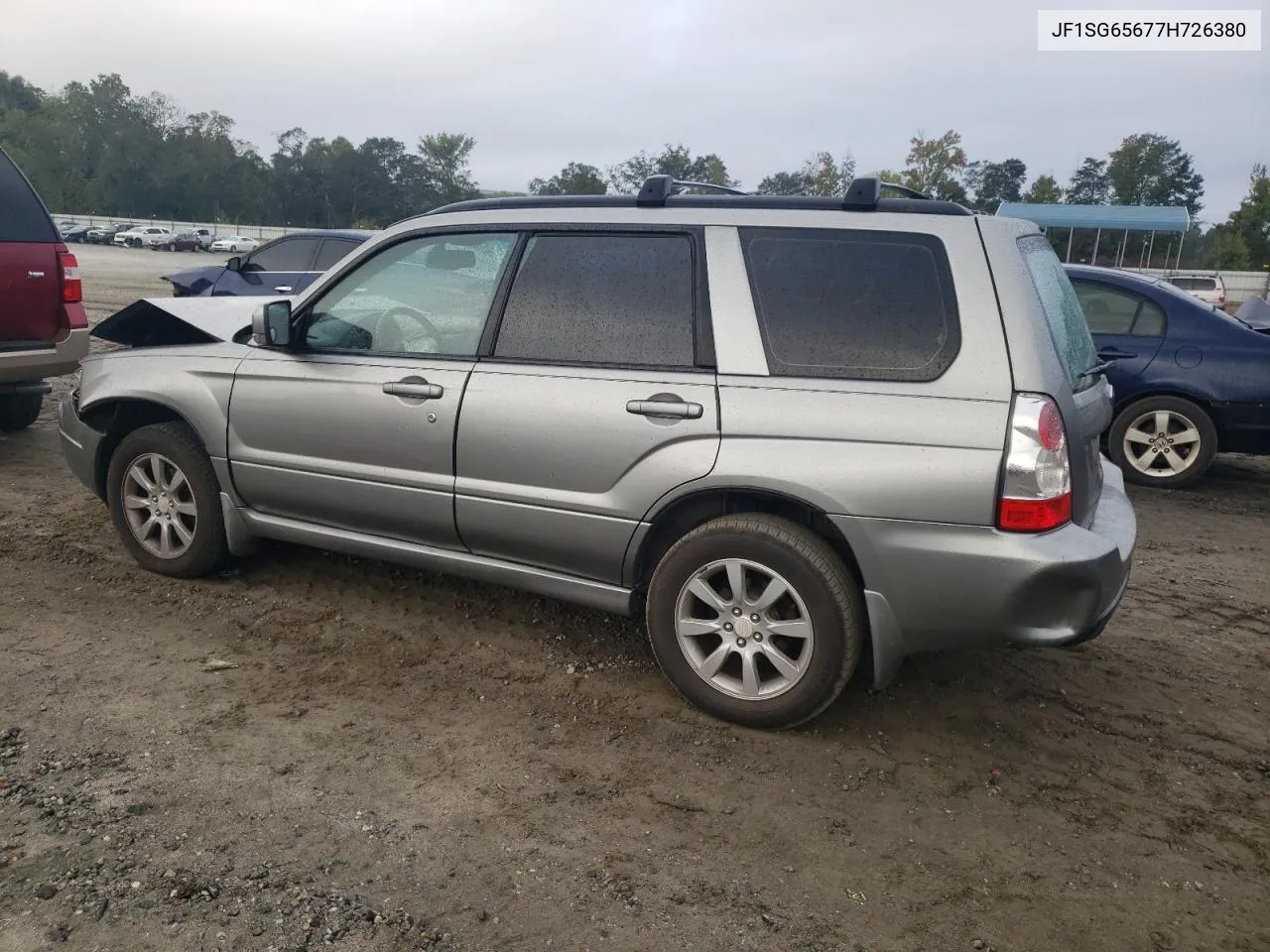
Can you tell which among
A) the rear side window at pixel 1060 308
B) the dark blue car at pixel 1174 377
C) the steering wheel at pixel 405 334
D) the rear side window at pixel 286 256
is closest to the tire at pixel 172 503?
the steering wheel at pixel 405 334

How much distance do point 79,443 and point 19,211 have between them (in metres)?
2.56

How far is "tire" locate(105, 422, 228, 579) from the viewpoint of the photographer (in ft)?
15.0

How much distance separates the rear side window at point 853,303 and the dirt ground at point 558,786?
1.35 m

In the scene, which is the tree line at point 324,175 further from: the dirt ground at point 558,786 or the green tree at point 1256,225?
the dirt ground at point 558,786

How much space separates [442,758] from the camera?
331 cm

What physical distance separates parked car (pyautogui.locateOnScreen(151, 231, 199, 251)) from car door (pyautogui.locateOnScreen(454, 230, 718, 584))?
2380 inches

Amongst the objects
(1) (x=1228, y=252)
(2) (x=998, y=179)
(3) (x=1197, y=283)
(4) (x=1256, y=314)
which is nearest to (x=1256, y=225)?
(1) (x=1228, y=252)

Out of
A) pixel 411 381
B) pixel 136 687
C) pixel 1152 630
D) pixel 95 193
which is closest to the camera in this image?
pixel 136 687

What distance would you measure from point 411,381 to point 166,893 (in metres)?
2.06

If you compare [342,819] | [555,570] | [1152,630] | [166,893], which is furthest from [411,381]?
[1152,630]

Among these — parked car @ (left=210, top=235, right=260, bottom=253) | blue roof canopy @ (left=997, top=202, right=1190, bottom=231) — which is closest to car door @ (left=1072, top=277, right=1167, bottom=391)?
blue roof canopy @ (left=997, top=202, right=1190, bottom=231)

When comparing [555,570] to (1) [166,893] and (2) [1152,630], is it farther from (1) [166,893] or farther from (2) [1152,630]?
(2) [1152,630]

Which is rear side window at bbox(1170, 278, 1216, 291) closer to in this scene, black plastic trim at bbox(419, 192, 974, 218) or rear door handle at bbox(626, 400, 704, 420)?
black plastic trim at bbox(419, 192, 974, 218)

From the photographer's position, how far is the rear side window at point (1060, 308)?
3.29 metres
